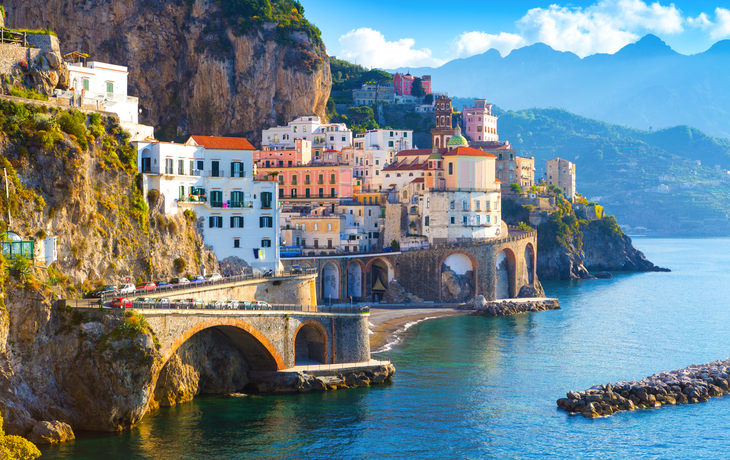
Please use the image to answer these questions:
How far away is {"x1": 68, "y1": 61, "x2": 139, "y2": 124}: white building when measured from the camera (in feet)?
220

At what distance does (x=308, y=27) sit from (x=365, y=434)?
10527 cm

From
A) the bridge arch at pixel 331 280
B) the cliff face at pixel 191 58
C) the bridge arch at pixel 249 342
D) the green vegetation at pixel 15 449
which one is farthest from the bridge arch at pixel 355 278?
the green vegetation at pixel 15 449

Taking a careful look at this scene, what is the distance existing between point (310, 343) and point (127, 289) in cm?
1574

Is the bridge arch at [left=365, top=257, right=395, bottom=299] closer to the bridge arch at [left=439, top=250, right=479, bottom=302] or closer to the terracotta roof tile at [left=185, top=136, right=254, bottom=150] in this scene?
the bridge arch at [left=439, top=250, right=479, bottom=302]

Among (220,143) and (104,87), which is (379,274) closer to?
(220,143)

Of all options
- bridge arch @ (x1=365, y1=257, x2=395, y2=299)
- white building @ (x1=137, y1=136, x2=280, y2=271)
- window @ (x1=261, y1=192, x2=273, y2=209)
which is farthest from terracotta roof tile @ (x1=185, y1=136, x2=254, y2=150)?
bridge arch @ (x1=365, y1=257, x2=395, y2=299)

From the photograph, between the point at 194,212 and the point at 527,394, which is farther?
the point at 194,212

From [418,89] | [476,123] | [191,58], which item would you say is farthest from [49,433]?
[418,89]

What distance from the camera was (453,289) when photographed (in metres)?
108

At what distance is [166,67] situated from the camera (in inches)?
5266

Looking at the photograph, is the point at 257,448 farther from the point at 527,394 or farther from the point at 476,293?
the point at 476,293

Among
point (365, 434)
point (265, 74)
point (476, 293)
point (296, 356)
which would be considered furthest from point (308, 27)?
point (365, 434)

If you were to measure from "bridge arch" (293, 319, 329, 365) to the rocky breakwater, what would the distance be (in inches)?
1702

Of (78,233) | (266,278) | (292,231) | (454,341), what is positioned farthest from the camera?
(292,231)
